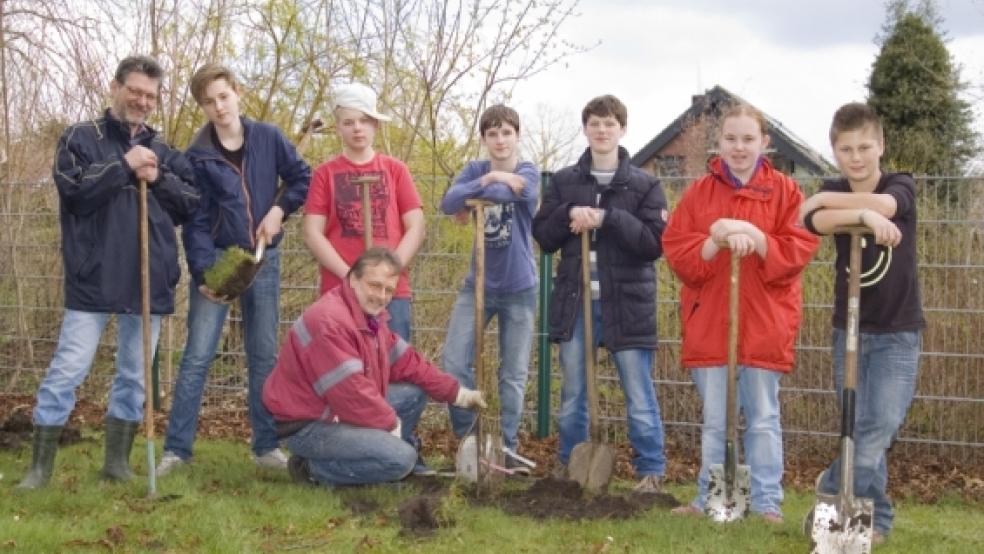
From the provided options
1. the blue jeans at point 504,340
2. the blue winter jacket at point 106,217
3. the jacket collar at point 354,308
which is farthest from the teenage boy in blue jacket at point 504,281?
the blue winter jacket at point 106,217

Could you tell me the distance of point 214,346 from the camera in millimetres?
6137

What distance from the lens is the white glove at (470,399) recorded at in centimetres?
574

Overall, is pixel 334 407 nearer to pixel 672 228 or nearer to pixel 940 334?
pixel 672 228

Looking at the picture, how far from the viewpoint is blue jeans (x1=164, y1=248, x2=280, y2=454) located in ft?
19.9

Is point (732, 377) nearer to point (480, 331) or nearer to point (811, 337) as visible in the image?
point (480, 331)

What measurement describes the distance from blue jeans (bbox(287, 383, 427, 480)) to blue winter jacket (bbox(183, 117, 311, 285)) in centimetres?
105

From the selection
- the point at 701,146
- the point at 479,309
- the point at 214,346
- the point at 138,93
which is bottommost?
the point at 214,346

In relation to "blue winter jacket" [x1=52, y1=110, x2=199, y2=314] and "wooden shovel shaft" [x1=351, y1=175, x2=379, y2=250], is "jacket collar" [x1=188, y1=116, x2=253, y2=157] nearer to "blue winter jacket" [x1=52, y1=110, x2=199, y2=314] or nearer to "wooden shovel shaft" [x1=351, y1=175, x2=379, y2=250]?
"blue winter jacket" [x1=52, y1=110, x2=199, y2=314]

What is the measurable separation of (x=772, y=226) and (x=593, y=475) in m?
1.53

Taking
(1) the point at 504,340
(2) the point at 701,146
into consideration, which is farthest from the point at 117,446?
(2) the point at 701,146

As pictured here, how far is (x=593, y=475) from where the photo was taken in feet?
18.5

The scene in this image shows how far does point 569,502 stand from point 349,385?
120cm

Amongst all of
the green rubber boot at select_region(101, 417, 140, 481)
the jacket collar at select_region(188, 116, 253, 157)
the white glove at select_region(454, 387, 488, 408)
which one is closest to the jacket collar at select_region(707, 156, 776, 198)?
the white glove at select_region(454, 387, 488, 408)

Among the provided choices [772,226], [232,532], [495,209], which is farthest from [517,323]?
[232,532]
